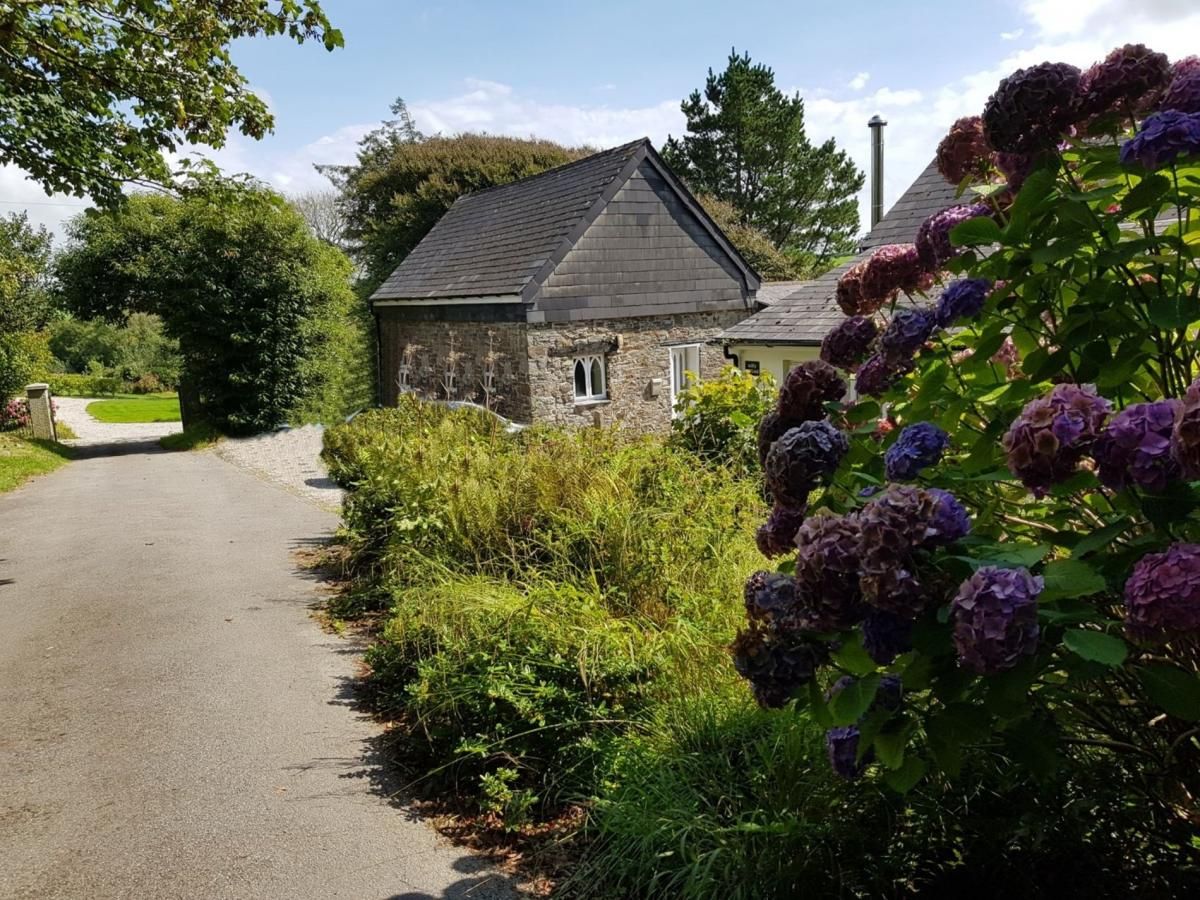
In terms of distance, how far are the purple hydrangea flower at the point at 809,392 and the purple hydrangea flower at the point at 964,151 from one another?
0.75 meters

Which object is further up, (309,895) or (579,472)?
(579,472)

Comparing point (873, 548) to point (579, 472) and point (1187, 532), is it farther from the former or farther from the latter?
point (579, 472)

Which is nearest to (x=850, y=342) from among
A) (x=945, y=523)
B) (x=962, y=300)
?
(x=962, y=300)

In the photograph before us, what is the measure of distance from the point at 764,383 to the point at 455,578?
597 centimetres

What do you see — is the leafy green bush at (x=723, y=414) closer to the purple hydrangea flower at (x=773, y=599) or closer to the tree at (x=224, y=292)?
the purple hydrangea flower at (x=773, y=599)

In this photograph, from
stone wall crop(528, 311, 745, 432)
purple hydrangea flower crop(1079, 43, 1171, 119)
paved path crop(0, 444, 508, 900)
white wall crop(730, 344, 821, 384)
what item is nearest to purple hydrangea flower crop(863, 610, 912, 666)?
purple hydrangea flower crop(1079, 43, 1171, 119)

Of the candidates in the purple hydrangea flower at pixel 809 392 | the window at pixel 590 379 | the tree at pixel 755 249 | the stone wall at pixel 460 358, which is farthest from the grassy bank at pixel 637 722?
the tree at pixel 755 249

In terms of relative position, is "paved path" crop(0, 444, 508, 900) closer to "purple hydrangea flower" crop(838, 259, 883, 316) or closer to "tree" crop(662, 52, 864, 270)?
"purple hydrangea flower" crop(838, 259, 883, 316)

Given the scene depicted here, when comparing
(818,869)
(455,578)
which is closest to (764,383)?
(455,578)

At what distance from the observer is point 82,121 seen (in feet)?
27.9

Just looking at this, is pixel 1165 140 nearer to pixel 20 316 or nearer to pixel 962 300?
pixel 962 300

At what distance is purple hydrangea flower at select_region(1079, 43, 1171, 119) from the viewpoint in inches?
72.7

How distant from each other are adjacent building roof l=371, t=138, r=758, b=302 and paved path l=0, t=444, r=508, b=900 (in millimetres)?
10553

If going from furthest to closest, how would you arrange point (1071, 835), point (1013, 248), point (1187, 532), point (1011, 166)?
1. point (1071, 835)
2. point (1011, 166)
3. point (1013, 248)
4. point (1187, 532)
